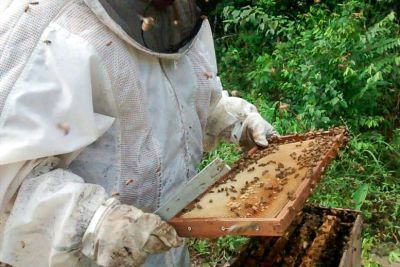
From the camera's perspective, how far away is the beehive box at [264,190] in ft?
5.72

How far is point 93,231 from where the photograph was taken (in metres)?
1.66

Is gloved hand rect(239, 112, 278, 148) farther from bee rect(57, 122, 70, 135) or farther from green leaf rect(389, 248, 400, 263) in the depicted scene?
green leaf rect(389, 248, 400, 263)

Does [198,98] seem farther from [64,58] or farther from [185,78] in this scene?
[64,58]

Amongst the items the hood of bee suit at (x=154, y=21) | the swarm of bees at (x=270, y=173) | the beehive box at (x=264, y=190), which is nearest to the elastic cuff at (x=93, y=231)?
the beehive box at (x=264, y=190)

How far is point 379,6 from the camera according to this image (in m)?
6.04

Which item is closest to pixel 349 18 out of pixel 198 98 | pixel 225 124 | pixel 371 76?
pixel 371 76

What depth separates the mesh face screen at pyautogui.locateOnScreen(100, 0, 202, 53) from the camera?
74.9 inches

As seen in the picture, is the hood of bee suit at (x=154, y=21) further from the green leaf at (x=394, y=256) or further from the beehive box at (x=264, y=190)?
the green leaf at (x=394, y=256)

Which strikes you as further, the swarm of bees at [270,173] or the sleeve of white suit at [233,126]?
the sleeve of white suit at [233,126]

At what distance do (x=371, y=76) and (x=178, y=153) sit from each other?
303 centimetres

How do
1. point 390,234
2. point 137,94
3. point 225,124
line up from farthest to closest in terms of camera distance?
1. point 390,234
2. point 225,124
3. point 137,94

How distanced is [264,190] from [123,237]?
67 cm

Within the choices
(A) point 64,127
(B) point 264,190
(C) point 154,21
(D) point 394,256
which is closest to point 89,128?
(A) point 64,127

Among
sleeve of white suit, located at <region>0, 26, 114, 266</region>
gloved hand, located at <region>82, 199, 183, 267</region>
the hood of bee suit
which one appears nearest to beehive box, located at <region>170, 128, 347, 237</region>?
gloved hand, located at <region>82, 199, 183, 267</region>
